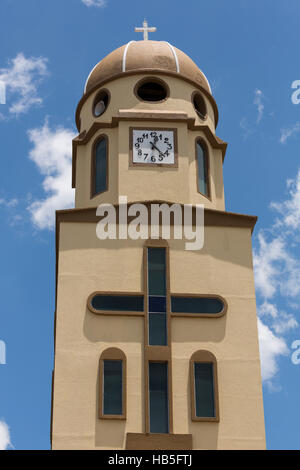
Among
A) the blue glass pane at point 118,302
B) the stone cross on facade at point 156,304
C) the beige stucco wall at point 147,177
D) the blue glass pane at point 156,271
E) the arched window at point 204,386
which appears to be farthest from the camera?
the beige stucco wall at point 147,177

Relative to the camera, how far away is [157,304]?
27297 millimetres

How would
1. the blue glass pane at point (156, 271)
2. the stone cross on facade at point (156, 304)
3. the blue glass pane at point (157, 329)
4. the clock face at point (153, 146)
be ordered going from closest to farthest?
1. the stone cross on facade at point (156, 304)
2. the blue glass pane at point (157, 329)
3. the blue glass pane at point (156, 271)
4. the clock face at point (153, 146)

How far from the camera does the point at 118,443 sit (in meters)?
25.2

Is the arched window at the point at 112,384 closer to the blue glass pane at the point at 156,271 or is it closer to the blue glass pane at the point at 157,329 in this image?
the blue glass pane at the point at 157,329

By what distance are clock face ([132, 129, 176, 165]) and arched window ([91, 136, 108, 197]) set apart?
1.23 metres

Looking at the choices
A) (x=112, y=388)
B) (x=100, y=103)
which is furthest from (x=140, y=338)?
(x=100, y=103)

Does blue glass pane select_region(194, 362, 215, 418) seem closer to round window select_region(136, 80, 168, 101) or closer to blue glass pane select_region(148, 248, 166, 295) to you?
blue glass pane select_region(148, 248, 166, 295)

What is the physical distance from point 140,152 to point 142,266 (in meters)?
4.66

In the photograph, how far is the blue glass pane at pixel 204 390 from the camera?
25.9 meters

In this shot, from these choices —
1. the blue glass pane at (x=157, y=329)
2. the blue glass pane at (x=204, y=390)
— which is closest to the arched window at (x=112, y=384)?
the blue glass pane at (x=157, y=329)

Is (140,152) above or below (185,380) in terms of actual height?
above
